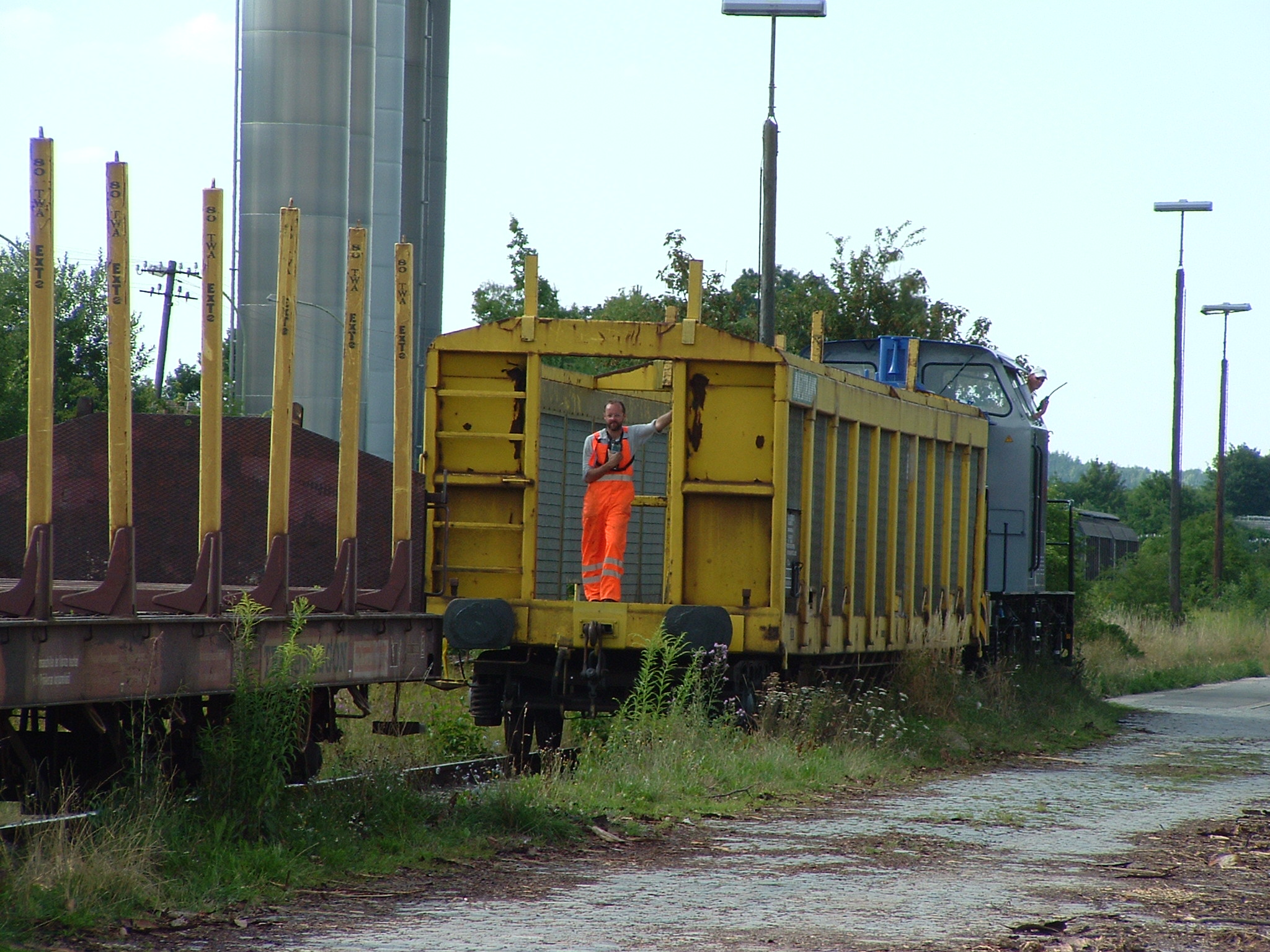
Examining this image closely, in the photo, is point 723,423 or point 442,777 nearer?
point 442,777

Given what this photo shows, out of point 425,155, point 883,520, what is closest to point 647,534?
point 883,520

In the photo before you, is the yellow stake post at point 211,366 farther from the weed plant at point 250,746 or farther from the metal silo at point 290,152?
the metal silo at point 290,152

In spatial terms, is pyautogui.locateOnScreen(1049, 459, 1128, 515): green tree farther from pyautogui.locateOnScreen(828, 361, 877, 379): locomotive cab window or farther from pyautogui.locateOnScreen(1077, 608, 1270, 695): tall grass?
pyautogui.locateOnScreen(828, 361, 877, 379): locomotive cab window

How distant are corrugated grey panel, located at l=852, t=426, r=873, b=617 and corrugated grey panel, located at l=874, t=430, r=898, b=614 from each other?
0.85 ft

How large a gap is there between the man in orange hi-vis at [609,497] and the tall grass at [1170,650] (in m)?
10.3

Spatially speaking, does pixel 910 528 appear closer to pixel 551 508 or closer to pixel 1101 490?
pixel 551 508

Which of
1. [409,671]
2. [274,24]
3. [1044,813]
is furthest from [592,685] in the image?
[274,24]

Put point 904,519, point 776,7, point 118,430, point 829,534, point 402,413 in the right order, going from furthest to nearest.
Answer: point 776,7, point 904,519, point 829,534, point 402,413, point 118,430

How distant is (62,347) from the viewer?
23500 mm

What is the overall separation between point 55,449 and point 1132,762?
321 inches

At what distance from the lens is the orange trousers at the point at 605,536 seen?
10.7 meters

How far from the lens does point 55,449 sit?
8.78 m

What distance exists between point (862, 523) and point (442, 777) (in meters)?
4.31

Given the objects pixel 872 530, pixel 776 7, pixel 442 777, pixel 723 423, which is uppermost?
pixel 776 7
